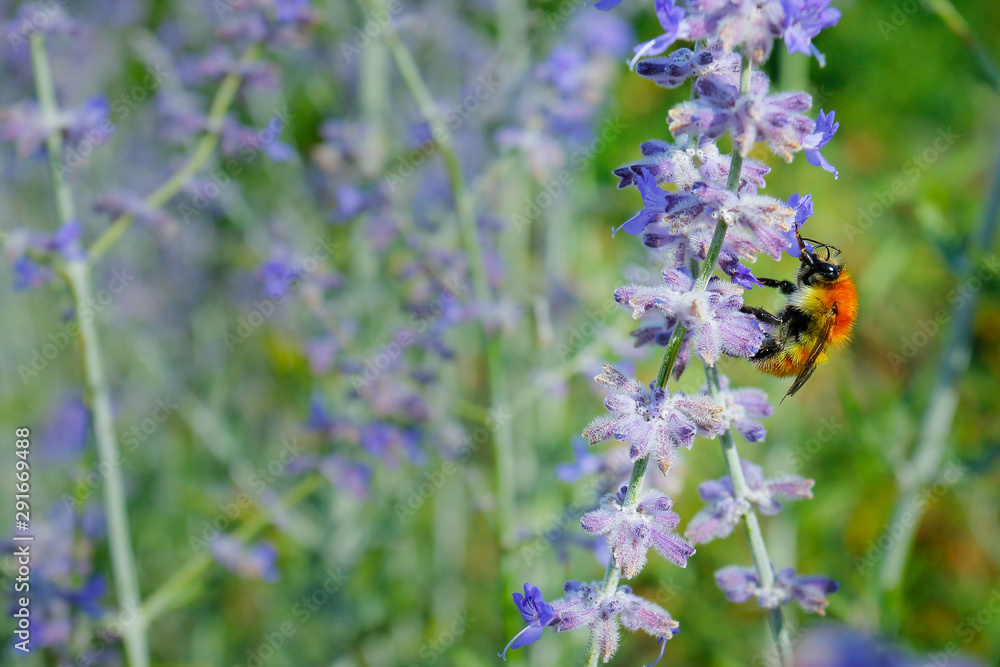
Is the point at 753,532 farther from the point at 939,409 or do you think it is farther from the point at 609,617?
the point at 939,409

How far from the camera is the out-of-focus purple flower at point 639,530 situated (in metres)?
1.36

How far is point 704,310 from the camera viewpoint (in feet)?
4.30

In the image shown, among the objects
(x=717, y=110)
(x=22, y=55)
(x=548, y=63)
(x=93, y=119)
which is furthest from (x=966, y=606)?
(x=22, y=55)

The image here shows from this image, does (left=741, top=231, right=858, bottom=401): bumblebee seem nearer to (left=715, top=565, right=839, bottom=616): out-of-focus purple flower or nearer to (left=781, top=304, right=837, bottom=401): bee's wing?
(left=781, top=304, right=837, bottom=401): bee's wing

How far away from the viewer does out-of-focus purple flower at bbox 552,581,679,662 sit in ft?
4.56

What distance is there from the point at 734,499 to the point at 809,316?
0.77m

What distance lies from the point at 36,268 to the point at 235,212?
1.45m

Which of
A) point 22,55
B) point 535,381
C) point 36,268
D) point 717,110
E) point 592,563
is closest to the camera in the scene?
point 717,110

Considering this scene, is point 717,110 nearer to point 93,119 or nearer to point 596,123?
point 93,119

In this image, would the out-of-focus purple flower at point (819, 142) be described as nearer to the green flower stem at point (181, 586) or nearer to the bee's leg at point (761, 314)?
the bee's leg at point (761, 314)

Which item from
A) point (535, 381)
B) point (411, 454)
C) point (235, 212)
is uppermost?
point (235, 212)

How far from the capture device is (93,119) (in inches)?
107

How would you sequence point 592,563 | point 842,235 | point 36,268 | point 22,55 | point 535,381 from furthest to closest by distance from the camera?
point 842,235
point 22,55
point 592,563
point 535,381
point 36,268

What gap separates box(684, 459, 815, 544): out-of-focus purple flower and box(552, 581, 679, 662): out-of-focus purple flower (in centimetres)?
22
